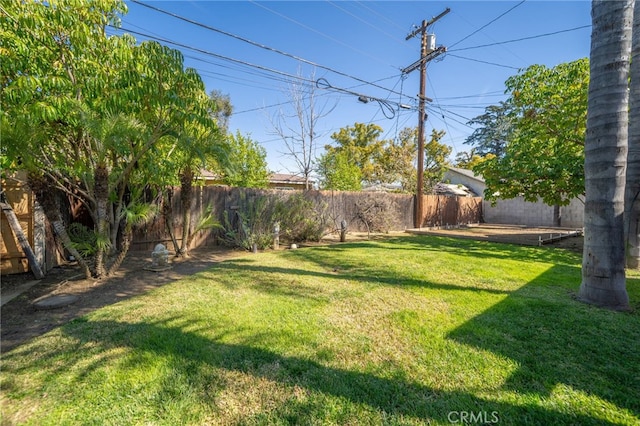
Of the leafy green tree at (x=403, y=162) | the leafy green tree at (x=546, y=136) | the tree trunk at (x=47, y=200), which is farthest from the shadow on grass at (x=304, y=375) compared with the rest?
the leafy green tree at (x=403, y=162)

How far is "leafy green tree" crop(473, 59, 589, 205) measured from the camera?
7770 mm

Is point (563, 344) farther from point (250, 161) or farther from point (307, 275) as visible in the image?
point (250, 161)

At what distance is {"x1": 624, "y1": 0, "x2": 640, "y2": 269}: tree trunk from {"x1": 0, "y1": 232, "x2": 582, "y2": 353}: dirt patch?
343 inches

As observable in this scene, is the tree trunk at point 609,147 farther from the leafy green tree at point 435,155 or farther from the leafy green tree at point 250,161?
the leafy green tree at point 435,155

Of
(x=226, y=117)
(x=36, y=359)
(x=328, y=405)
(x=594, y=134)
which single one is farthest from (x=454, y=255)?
(x=226, y=117)

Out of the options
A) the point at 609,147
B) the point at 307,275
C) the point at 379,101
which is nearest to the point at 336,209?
the point at 379,101

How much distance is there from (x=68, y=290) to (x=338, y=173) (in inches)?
636

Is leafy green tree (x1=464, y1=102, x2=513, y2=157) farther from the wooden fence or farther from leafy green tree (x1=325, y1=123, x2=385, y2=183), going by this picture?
the wooden fence

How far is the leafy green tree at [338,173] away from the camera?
19.1 meters

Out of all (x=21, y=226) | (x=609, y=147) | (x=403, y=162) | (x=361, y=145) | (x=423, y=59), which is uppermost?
(x=361, y=145)

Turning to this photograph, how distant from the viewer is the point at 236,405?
2.00 meters

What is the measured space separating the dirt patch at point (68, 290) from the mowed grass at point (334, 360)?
34 centimetres

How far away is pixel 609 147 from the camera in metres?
3.60

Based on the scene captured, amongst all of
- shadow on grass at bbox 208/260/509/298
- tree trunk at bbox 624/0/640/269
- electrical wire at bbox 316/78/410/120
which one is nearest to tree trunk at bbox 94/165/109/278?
shadow on grass at bbox 208/260/509/298
